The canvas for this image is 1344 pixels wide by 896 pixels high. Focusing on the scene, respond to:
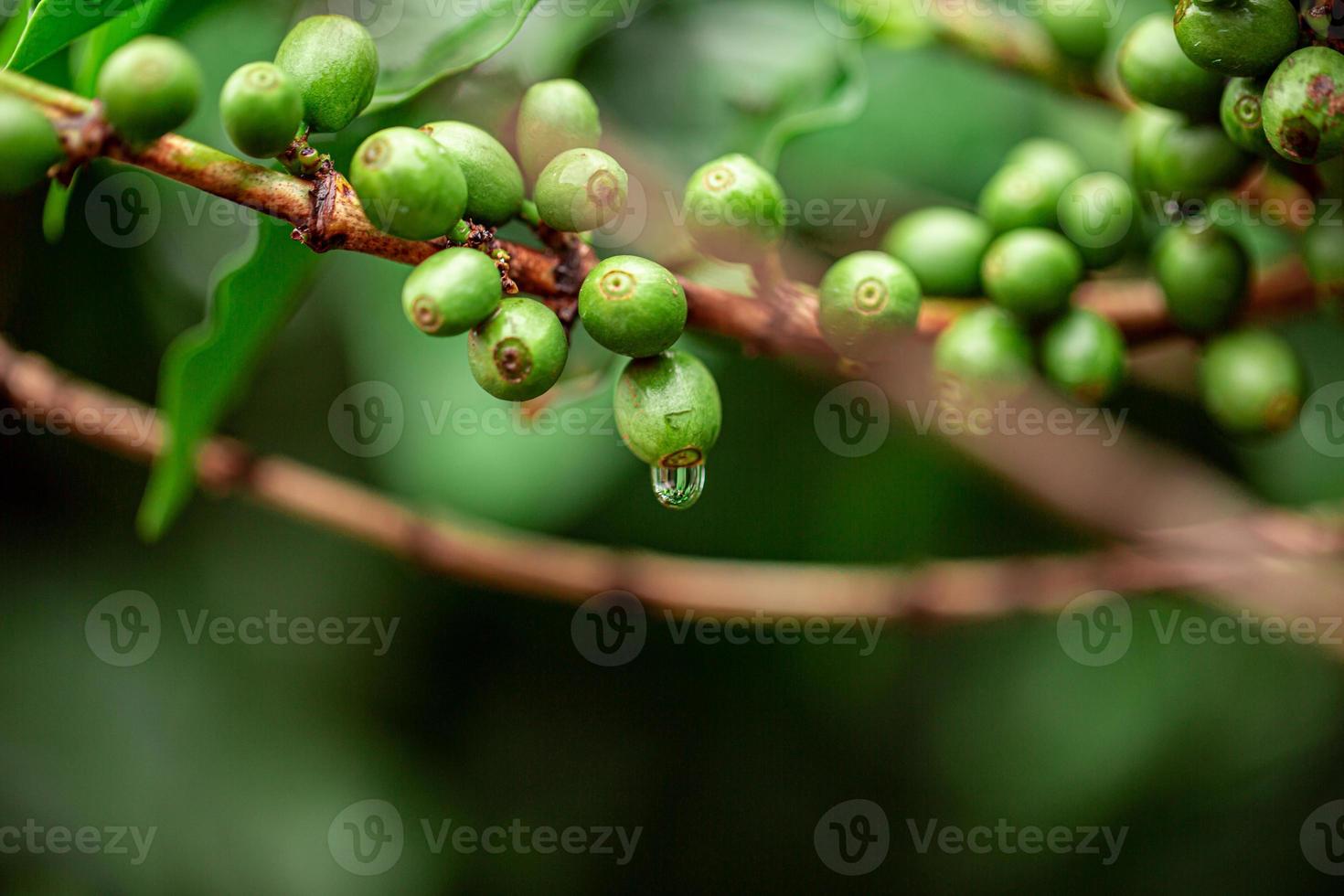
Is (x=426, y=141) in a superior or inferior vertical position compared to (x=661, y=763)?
superior

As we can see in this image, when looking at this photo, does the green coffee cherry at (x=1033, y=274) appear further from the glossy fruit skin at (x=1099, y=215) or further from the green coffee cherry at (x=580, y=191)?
the green coffee cherry at (x=580, y=191)

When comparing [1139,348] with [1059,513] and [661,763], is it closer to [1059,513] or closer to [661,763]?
[1059,513]

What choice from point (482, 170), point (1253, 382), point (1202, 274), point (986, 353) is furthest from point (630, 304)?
point (1253, 382)

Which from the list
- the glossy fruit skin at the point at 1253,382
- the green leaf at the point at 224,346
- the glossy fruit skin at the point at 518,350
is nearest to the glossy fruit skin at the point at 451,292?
the glossy fruit skin at the point at 518,350

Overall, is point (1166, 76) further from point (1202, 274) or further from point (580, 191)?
point (580, 191)

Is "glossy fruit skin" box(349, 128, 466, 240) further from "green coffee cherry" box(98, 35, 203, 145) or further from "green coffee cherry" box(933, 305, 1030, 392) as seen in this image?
"green coffee cherry" box(933, 305, 1030, 392)

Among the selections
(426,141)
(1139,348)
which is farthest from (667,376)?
(1139,348)
